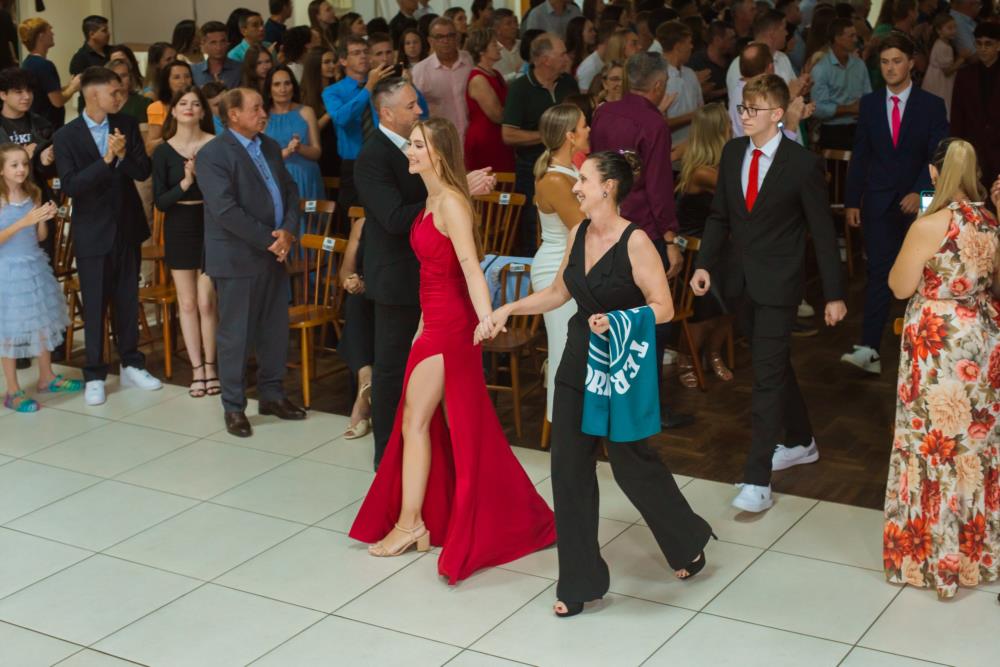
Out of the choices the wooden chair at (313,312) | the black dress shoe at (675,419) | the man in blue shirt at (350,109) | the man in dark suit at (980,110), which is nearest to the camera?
the black dress shoe at (675,419)

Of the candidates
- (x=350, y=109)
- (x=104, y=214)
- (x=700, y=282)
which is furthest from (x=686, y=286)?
(x=104, y=214)

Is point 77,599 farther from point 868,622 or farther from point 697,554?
point 868,622

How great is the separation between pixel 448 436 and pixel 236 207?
6.18 feet

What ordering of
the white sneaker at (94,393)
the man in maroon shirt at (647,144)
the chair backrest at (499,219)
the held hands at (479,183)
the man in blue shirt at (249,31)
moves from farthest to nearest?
the man in blue shirt at (249,31) → the chair backrest at (499,219) → the white sneaker at (94,393) → the man in maroon shirt at (647,144) → the held hands at (479,183)

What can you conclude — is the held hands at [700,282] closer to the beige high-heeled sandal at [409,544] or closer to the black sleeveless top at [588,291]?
the black sleeveless top at [588,291]

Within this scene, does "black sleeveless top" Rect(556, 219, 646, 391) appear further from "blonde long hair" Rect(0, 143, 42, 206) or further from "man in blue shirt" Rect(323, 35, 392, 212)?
"man in blue shirt" Rect(323, 35, 392, 212)

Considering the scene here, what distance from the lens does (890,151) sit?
6.77 metres

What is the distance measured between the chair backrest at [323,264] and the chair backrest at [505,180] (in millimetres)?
1191

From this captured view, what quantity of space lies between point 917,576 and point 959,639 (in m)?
0.37

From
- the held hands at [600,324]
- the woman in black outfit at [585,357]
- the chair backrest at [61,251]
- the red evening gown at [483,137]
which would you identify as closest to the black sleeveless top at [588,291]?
the woman in black outfit at [585,357]

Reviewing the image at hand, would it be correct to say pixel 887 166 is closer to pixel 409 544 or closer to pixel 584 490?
pixel 584 490

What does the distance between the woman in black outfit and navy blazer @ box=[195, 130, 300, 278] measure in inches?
87.4

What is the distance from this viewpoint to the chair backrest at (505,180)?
8.03m

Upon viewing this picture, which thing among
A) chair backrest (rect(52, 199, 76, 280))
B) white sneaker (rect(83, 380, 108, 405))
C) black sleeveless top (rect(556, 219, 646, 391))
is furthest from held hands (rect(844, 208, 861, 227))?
chair backrest (rect(52, 199, 76, 280))
